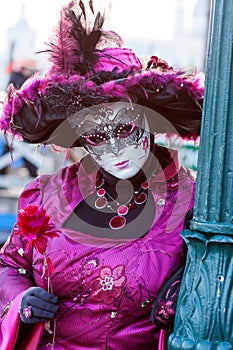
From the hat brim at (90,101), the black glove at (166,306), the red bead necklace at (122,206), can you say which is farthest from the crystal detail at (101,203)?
the black glove at (166,306)

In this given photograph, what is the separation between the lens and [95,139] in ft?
6.75

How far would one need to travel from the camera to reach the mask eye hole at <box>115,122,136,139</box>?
6.61 feet

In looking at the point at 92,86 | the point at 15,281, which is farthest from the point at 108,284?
the point at 92,86

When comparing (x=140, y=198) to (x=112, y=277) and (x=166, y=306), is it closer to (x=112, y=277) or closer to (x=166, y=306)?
(x=112, y=277)

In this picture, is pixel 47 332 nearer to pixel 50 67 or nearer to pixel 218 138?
pixel 50 67

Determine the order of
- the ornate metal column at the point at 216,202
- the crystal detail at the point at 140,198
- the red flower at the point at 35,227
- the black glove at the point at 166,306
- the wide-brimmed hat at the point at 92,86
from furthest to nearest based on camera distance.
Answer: the crystal detail at the point at 140,198 < the wide-brimmed hat at the point at 92,86 < the red flower at the point at 35,227 < the black glove at the point at 166,306 < the ornate metal column at the point at 216,202

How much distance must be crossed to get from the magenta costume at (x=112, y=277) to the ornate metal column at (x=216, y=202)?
51 cm

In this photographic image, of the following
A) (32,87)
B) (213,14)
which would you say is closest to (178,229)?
(32,87)

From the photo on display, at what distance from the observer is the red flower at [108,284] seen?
1943 mm

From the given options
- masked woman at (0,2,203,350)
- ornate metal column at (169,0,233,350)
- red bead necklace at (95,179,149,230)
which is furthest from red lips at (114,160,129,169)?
ornate metal column at (169,0,233,350)

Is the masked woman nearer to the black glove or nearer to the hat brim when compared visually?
the hat brim

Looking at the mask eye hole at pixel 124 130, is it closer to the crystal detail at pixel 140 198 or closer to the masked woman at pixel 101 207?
the masked woman at pixel 101 207

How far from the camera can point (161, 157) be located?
2.14 m

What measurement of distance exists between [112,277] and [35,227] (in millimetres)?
264
